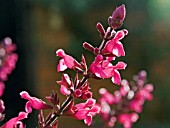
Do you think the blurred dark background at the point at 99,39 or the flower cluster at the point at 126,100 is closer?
the flower cluster at the point at 126,100

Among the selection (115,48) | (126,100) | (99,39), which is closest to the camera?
(115,48)

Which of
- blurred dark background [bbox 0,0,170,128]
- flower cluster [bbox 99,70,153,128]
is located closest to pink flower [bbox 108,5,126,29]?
flower cluster [bbox 99,70,153,128]

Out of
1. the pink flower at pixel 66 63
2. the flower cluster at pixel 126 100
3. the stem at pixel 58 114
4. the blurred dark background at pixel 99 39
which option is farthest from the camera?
the blurred dark background at pixel 99 39

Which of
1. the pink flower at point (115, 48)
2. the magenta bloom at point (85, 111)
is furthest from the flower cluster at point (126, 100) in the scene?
the pink flower at point (115, 48)

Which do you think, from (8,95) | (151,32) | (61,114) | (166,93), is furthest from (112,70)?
(151,32)

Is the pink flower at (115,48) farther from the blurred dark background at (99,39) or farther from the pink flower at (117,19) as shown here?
the blurred dark background at (99,39)

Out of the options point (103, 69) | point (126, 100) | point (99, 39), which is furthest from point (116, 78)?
point (99, 39)

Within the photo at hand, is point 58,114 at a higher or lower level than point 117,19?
lower

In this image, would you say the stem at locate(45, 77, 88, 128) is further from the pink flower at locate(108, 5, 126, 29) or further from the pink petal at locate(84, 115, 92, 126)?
the pink flower at locate(108, 5, 126, 29)

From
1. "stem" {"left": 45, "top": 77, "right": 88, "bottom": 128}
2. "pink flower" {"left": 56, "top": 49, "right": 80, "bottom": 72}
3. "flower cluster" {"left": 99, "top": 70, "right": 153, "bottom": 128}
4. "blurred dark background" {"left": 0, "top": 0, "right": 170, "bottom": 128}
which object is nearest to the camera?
"stem" {"left": 45, "top": 77, "right": 88, "bottom": 128}

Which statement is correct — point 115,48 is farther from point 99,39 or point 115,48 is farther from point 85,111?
point 99,39

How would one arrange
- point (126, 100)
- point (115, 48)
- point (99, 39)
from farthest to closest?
point (99, 39) < point (126, 100) < point (115, 48)
